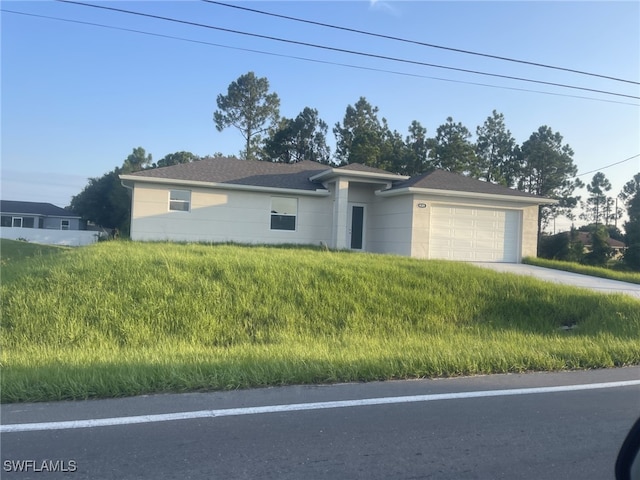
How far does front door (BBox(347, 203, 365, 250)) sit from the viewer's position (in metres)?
20.7

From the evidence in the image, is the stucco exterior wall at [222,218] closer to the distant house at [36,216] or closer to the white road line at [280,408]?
the white road line at [280,408]

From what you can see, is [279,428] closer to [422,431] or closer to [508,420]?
[422,431]

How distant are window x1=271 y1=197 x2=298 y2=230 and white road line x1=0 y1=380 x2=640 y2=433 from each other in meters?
14.9

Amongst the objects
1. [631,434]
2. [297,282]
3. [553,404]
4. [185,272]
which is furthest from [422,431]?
[185,272]

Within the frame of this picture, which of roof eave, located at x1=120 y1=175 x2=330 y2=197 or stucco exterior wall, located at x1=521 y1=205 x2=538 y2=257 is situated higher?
roof eave, located at x1=120 y1=175 x2=330 y2=197

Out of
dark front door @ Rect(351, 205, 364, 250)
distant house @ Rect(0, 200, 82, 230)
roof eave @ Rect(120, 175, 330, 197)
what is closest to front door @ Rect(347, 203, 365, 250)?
dark front door @ Rect(351, 205, 364, 250)

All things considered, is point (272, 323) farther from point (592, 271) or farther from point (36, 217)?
point (36, 217)

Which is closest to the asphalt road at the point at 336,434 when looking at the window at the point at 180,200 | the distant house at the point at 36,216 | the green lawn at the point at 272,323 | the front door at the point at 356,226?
the green lawn at the point at 272,323

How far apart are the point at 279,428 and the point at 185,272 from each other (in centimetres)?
615

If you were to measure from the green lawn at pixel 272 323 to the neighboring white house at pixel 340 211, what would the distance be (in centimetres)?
602

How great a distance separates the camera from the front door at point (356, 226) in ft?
68.0

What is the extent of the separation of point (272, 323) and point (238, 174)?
12352mm

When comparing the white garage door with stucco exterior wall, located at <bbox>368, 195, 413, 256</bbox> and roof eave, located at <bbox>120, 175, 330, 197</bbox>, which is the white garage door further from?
roof eave, located at <bbox>120, 175, 330, 197</bbox>

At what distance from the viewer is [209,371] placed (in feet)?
19.1
